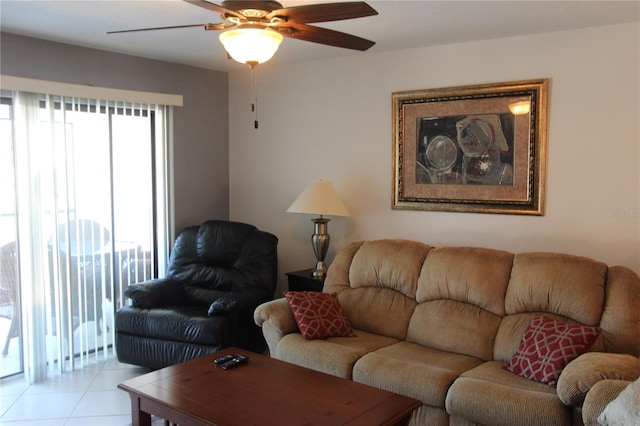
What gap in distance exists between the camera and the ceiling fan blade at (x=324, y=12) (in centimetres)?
209

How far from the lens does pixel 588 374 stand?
2.48 m

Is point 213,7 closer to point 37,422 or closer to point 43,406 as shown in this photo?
point 37,422

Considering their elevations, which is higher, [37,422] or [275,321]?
[275,321]

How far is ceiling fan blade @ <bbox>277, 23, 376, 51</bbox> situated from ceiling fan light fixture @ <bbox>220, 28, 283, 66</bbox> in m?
0.06

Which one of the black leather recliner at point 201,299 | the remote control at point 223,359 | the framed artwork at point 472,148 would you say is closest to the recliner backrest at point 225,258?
the black leather recliner at point 201,299

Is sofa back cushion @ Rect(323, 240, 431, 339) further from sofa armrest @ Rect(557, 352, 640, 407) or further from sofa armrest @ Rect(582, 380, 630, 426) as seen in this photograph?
sofa armrest @ Rect(582, 380, 630, 426)

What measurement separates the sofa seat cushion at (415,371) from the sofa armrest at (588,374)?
57 cm

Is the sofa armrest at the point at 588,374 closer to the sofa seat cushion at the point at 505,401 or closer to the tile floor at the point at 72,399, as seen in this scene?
the sofa seat cushion at the point at 505,401

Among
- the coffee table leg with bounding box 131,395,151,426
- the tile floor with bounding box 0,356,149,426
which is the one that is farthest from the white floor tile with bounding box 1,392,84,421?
the coffee table leg with bounding box 131,395,151,426

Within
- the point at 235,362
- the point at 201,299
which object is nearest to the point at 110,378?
the point at 201,299

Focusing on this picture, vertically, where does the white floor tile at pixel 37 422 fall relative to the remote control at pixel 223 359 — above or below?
below

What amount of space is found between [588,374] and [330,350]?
1396 mm

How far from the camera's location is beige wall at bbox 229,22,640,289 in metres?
3.42

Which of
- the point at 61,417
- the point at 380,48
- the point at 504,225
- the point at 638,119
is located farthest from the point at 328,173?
the point at 61,417
